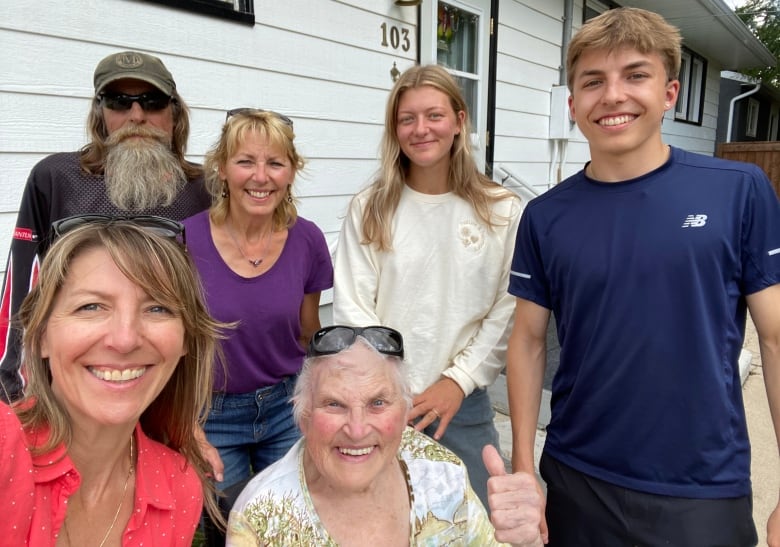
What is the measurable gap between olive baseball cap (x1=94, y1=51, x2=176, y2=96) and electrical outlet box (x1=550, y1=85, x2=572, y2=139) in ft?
16.5

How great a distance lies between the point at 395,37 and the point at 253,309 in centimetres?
281

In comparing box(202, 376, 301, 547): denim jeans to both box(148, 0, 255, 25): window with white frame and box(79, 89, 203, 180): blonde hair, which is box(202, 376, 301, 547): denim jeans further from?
box(148, 0, 255, 25): window with white frame

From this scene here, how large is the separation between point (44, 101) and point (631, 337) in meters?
2.40

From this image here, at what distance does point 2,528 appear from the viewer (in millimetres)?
942

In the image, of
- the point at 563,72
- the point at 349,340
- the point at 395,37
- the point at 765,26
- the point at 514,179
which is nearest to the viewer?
the point at 349,340

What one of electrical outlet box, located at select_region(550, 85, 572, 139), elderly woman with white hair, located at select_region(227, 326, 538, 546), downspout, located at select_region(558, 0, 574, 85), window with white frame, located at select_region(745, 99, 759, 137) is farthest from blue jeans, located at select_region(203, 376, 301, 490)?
window with white frame, located at select_region(745, 99, 759, 137)

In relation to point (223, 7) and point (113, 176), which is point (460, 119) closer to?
point (113, 176)

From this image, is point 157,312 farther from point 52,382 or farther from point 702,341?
point 702,341

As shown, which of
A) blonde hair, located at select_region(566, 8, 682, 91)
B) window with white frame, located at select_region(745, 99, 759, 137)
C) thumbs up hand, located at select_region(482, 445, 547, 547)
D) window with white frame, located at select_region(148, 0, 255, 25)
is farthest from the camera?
window with white frame, located at select_region(745, 99, 759, 137)

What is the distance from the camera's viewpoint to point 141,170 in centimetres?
181

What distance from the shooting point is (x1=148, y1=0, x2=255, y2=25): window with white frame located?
2713mm

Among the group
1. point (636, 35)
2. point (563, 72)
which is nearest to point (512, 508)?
point (636, 35)

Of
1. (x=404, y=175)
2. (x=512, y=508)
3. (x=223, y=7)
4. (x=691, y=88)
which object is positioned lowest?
(x=512, y=508)

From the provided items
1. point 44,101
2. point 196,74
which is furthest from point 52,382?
point 196,74
